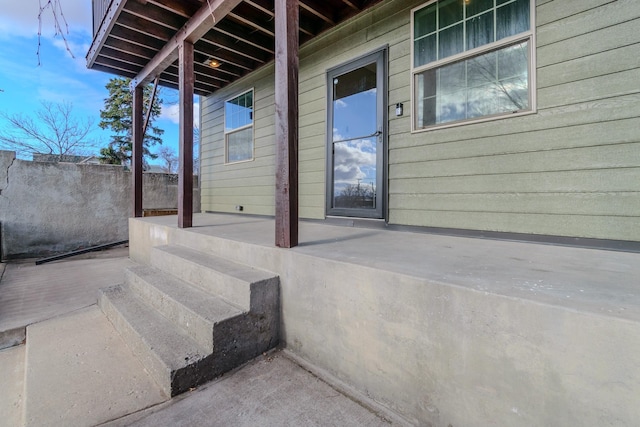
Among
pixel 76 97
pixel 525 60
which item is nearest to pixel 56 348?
pixel 525 60

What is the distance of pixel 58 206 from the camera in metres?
5.50

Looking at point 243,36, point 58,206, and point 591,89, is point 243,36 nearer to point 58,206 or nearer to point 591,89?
point 591,89

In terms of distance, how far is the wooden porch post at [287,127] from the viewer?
7.02 ft

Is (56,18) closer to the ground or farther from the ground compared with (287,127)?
farther from the ground

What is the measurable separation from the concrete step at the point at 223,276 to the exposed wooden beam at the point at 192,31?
95.0 inches

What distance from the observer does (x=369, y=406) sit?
58.4 inches

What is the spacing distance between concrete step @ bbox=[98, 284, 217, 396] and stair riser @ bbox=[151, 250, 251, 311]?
325mm

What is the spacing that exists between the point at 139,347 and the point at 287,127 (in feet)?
5.78

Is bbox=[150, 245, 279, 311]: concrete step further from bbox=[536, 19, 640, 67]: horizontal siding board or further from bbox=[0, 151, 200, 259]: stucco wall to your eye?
bbox=[0, 151, 200, 259]: stucco wall

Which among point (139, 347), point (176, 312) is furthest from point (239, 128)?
point (139, 347)

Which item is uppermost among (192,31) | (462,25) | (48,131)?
(48,131)

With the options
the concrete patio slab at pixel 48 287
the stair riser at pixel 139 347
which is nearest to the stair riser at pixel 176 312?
the stair riser at pixel 139 347

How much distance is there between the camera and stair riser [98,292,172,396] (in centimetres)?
159

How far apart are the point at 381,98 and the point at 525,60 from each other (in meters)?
1.31
